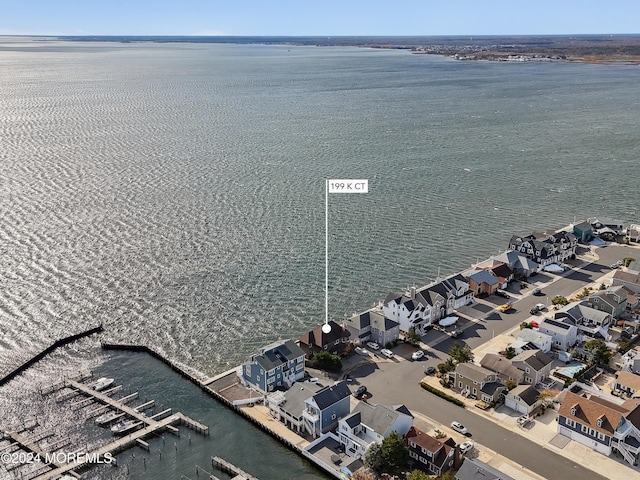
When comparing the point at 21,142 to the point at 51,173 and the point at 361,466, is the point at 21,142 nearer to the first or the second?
the point at 51,173

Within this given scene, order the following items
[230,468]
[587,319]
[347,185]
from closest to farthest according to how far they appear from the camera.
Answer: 1. [347,185]
2. [230,468]
3. [587,319]

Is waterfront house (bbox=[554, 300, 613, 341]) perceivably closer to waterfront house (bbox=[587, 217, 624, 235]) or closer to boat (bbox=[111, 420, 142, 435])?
waterfront house (bbox=[587, 217, 624, 235])

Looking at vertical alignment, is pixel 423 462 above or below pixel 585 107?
below

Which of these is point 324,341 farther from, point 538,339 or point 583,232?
point 583,232

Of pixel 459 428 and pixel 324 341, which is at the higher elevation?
pixel 324 341

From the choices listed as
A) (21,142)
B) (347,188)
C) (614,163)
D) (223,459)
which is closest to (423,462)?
(223,459)

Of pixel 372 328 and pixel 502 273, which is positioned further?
pixel 502 273

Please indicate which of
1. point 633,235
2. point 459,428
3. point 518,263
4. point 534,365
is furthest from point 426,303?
point 633,235
